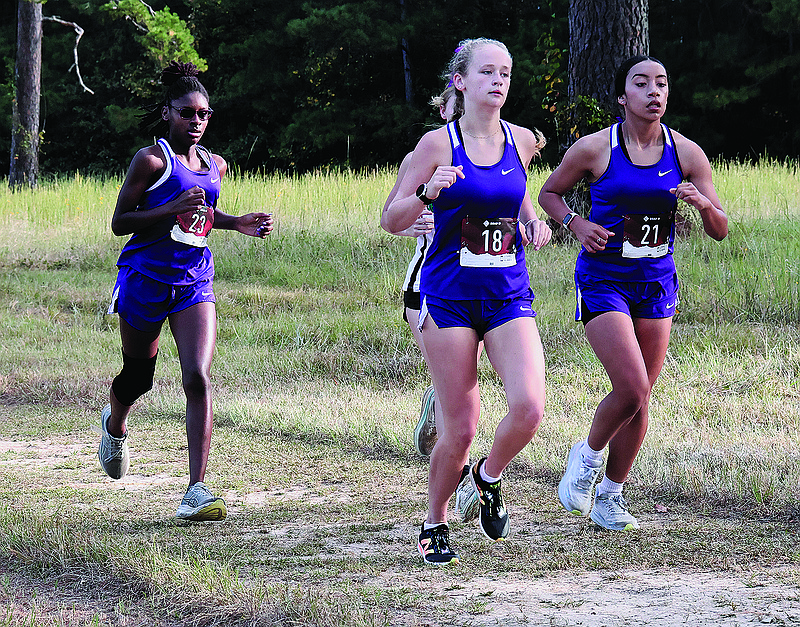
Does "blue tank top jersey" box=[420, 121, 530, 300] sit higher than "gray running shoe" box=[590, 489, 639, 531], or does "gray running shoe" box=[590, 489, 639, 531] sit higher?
"blue tank top jersey" box=[420, 121, 530, 300]

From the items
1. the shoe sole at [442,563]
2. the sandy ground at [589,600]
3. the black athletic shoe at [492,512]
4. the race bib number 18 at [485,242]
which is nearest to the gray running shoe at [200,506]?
the sandy ground at [589,600]

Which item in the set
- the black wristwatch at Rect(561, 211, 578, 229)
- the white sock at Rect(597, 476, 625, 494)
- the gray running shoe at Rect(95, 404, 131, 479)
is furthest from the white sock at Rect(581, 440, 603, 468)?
the gray running shoe at Rect(95, 404, 131, 479)

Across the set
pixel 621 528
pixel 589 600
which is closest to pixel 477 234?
pixel 589 600

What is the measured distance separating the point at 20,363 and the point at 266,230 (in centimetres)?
523

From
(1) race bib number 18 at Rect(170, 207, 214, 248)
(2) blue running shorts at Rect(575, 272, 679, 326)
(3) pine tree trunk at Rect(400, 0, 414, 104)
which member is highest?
(3) pine tree trunk at Rect(400, 0, 414, 104)

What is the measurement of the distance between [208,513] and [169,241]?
1347mm

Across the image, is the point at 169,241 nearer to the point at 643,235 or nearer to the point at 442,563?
the point at 442,563

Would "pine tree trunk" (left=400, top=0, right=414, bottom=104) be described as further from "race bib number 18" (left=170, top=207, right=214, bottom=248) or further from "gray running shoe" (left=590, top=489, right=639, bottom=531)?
"gray running shoe" (left=590, top=489, right=639, bottom=531)

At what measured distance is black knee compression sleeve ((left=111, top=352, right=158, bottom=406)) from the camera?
5391 mm

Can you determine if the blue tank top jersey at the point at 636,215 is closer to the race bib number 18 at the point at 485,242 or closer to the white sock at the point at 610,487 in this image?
the race bib number 18 at the point at 485,242

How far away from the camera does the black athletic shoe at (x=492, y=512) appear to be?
4109 millimetres

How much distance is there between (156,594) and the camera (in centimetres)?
398

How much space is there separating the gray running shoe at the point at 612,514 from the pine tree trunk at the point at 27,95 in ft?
65.0

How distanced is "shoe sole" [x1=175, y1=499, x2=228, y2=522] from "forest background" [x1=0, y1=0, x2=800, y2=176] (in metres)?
18.5
